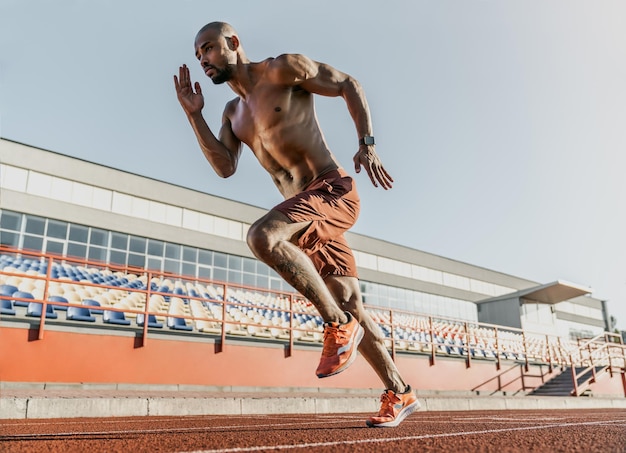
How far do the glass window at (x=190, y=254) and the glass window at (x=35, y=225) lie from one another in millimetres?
6579

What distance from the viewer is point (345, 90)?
310 cm

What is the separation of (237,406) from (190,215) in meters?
21.9

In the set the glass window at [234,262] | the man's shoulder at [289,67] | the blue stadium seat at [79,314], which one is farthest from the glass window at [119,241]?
the man's shoulder at [289,67]

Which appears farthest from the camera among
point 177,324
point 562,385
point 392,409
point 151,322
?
point 562,385

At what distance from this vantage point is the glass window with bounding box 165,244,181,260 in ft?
86.5

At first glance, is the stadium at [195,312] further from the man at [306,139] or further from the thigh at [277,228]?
the thigh at [277,228]

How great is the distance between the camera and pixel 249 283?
28484 mm

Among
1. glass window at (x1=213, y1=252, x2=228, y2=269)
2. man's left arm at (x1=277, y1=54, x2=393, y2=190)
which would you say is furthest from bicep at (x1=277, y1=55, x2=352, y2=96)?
glass window at (x1=213, y1=252, x2=228, y2=269)

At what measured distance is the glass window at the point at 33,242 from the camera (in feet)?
72.9

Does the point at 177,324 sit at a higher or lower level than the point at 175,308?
lower

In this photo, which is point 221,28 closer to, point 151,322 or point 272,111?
point 272,111

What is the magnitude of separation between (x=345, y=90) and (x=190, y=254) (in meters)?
25.0

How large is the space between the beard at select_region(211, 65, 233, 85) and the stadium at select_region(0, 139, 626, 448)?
3994 millimetres

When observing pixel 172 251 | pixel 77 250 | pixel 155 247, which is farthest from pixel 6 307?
pixel 172 251
